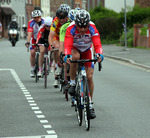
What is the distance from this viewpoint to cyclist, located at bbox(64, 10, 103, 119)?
29.7 feet

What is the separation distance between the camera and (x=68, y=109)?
35.8 feet

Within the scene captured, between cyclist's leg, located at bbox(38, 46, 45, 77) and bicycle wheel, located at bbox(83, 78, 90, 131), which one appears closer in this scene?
bicycle wheel, located at bbox(83, 78, 90, 131)

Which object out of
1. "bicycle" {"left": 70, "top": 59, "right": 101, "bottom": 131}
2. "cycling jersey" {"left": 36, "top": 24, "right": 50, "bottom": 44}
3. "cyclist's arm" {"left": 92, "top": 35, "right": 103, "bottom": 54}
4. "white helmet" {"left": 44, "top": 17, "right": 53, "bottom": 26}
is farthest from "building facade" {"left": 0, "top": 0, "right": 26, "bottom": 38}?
"bicycle" {"left": 70, "top": 59, "right": 101, "bottom": 131}

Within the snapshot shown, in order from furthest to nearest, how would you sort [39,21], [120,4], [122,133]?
1. [120,4]
2. [39,21]
3. [122,133]

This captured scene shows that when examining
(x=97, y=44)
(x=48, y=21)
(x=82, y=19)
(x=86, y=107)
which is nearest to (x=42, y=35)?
(x=48, y=21)

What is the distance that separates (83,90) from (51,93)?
4792 millimetres

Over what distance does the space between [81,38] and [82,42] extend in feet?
0.31

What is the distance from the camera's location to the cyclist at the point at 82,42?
9.04 meters

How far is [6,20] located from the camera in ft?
275

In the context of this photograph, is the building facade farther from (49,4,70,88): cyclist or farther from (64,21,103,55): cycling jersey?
(64,21,103,55): cycling jersey

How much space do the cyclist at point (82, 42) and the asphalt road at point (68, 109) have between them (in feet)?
1.67

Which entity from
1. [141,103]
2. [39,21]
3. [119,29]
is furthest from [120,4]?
[141,103]

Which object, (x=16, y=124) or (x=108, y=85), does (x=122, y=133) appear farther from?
(x=108, y=85)

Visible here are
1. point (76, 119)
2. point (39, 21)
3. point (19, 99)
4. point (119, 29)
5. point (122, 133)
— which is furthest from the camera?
point (119, 29)
